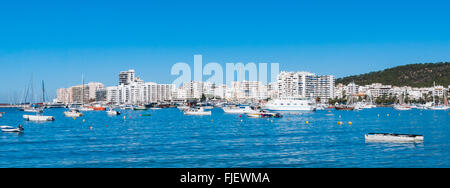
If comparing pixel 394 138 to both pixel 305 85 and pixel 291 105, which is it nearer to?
pixel 291 105

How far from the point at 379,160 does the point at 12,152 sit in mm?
20423

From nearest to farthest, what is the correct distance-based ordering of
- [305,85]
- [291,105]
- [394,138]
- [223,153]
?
1. [223,153]
2. [394,138]
3. [291,105]
4. [305,85]

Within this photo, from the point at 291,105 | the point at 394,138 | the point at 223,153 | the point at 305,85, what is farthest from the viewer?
the point at 305,85

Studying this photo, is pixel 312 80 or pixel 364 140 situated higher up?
pixel 312 80

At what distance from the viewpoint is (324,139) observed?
31422 mm

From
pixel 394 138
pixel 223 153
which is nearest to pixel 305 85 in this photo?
pixel 394 138

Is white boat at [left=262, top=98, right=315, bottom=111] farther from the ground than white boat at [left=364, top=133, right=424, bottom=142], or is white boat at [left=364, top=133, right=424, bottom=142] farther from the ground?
white boat at [left=262, top=98, right=315, bottom=111]

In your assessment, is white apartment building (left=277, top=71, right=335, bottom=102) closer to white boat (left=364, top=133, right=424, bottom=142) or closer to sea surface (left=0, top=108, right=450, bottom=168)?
white boat (left=364, top=133, right=424, bottom=142)

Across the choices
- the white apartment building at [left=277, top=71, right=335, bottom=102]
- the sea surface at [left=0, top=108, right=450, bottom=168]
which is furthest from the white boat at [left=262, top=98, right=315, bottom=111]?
the white apartment building at [left=277, top=71, right=335, bottom=102]

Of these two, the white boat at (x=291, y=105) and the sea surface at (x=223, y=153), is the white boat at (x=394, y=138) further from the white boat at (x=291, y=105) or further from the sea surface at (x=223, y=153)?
the white boat at (x=291, y=105)
